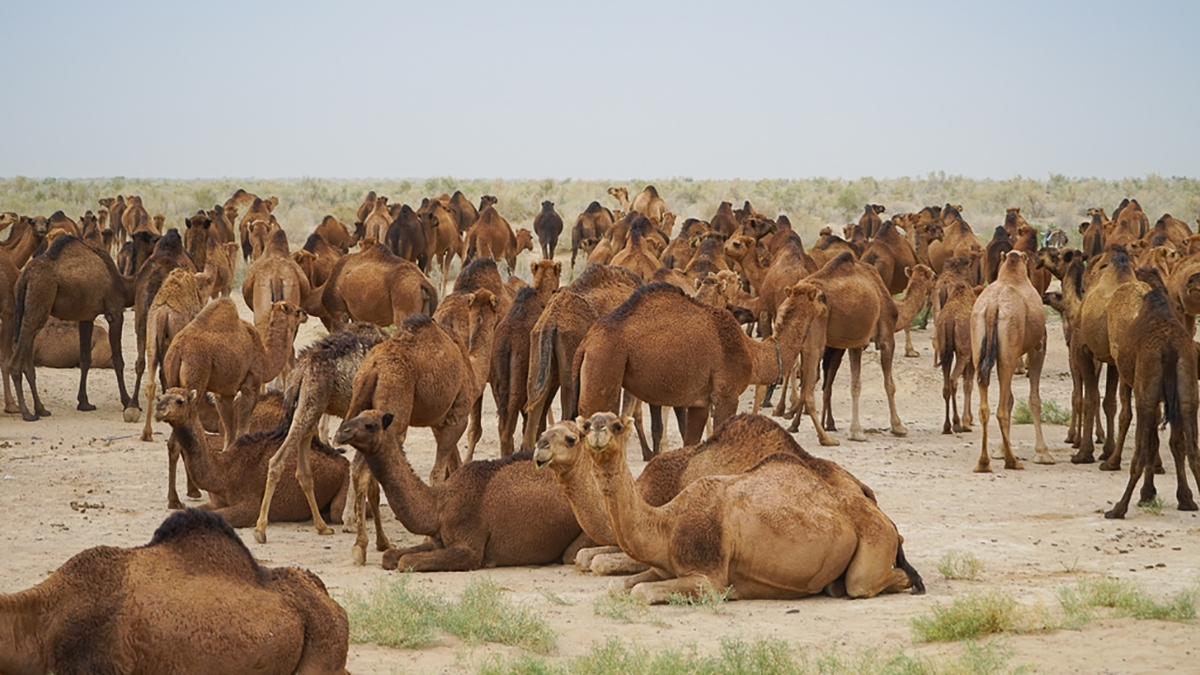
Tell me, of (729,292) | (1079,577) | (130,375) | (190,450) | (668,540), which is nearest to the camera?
(668,540)

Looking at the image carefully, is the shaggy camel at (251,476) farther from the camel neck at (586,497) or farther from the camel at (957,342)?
the camel at (957,342)

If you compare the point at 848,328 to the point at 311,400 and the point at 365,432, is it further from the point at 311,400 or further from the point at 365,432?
the point at 365,432

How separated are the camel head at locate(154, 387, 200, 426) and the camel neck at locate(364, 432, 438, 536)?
1.65 metres

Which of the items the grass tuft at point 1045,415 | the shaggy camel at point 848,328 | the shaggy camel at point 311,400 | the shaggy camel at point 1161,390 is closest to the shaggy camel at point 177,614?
the shaggy camel at point 311,400

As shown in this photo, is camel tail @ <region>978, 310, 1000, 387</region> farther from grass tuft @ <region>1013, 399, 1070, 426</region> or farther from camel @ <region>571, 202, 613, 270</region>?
camel @ <region>571, 202, 613, 270</region>

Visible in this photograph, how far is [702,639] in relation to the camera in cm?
686

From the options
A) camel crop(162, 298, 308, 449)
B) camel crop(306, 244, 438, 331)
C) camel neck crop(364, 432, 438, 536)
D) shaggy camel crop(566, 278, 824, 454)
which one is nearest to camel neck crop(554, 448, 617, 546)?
camel neck crop(364, 432, 438, 536)

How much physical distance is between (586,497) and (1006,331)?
21.6ft

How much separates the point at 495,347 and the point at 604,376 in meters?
1.88

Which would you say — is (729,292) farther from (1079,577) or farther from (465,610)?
(465,610)

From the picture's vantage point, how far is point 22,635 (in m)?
5.17

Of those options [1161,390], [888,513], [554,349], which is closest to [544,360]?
[554,349]

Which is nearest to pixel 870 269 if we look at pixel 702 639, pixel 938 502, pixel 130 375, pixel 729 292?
pixel 729 292

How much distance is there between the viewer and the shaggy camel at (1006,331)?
12.8m
